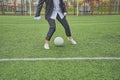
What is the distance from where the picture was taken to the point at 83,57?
19.8 ft

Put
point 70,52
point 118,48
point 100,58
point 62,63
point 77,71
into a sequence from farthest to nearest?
point 118,48 → point 70,52 → point 100,58 → point 62,63 → point 77,71

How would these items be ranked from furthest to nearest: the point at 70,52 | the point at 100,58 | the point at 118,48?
1. the point at 118,48
2. the point at 70,52
3. the point at 100,58

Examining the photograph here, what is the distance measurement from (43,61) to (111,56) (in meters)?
1.51

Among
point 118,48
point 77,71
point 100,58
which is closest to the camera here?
point 77,71

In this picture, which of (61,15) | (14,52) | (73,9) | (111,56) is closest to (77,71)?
(111,56)

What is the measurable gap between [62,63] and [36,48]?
6.85 feet

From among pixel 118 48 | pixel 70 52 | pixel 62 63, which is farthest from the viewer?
pixel 118 48

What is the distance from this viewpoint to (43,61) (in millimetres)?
5621

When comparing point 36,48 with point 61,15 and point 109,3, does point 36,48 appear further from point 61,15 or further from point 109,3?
point 109,3

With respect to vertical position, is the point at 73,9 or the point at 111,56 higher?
the point at 111,56

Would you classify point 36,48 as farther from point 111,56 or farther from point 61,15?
point 111,56

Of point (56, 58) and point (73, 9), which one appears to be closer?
point (56, 58)

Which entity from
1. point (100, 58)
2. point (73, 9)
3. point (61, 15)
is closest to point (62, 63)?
point (100, 58)

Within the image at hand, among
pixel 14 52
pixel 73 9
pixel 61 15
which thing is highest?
pixel 61 15
